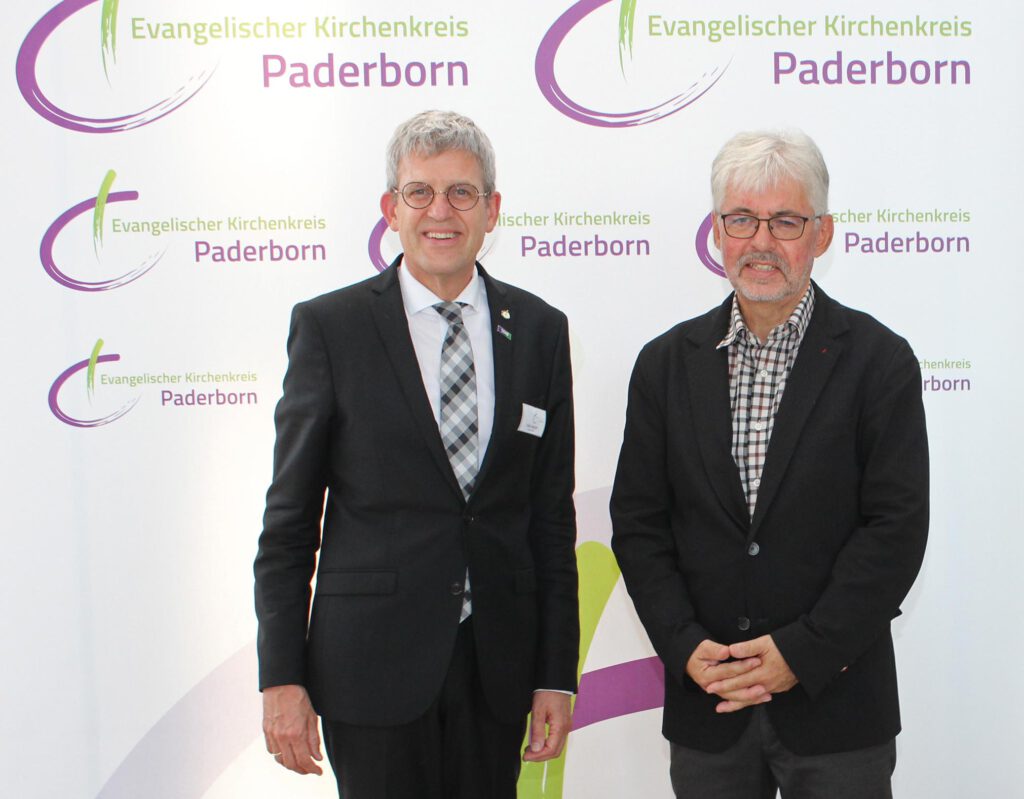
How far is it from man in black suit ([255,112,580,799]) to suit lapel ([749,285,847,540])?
463 mm

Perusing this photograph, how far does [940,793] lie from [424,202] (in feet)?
8.18

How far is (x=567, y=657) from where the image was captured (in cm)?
199

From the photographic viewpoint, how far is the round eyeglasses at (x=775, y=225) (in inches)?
73.5

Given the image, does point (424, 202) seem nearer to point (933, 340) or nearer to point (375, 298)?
point (375, 298)

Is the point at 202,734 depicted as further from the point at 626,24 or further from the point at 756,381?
the point at 626,24

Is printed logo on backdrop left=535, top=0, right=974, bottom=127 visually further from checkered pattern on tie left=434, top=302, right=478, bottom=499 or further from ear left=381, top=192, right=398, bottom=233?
checkered pattern on tie left=434, top=302, right=478, bottom=499

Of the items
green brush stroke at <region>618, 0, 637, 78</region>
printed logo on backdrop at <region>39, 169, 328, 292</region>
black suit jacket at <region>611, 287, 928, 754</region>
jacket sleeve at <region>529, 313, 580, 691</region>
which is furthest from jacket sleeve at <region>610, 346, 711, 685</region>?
printed logo on backdrop at <region>39, 169, 328, 292</region>

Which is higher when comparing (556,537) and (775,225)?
(775,225)

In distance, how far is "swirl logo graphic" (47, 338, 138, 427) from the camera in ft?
9.36

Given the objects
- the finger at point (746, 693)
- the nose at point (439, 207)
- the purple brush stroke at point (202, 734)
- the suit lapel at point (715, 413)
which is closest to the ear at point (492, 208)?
the nose at point (439, 207)

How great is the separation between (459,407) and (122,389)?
1.44m

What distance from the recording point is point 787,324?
6.23 feet

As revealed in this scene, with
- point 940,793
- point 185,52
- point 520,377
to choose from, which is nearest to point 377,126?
point 185,52

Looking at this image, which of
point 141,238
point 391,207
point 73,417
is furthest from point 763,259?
point 73,417
